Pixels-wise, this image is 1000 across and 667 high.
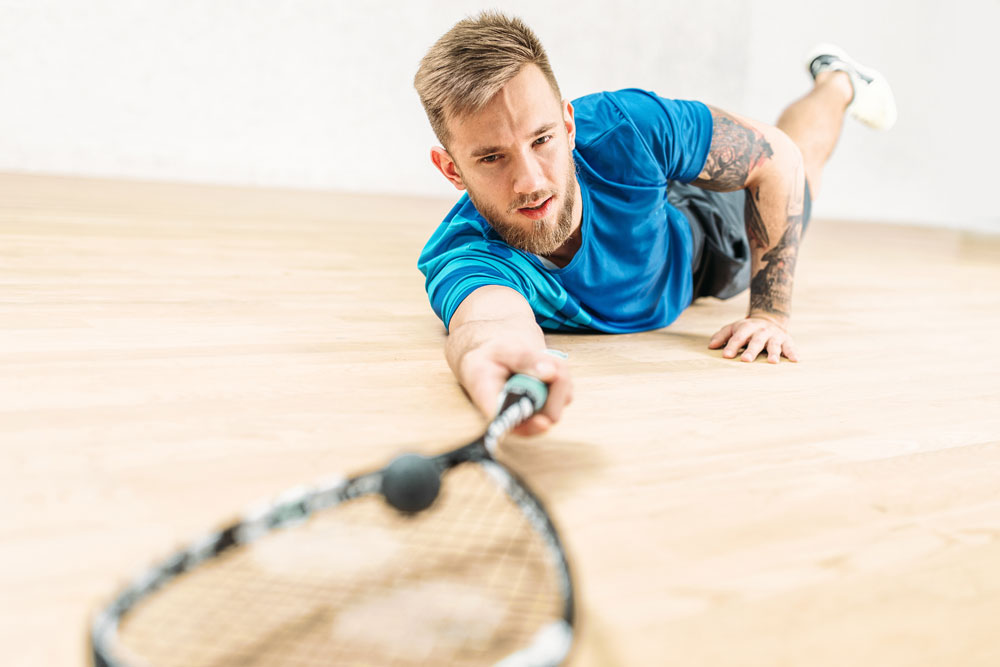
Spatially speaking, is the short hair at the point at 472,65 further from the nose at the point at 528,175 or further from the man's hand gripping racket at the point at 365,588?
the man's hand gripping racket at the point at 365,588

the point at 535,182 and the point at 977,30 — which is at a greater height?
the point at 535,182

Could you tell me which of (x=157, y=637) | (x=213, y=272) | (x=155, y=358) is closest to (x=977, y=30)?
(x=213, y=272)

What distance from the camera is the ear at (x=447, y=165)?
4.65ft

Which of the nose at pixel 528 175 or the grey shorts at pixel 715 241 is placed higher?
the nose at pixel 528 175

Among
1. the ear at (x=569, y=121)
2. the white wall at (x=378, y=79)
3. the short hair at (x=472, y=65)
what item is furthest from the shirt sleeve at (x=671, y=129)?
the white wall at (x=378, y=79)

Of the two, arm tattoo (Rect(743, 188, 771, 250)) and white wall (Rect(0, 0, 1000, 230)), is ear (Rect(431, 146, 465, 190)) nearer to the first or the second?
arm tattoo (Rect(743, 188, 771, 250))

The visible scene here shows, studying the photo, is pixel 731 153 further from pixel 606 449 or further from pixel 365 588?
pixel 365 588

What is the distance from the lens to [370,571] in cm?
69

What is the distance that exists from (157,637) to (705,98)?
5.83 meters

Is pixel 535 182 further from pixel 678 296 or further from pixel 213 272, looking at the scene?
pixel 213 272

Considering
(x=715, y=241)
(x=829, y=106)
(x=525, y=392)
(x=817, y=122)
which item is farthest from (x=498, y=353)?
(x=829, y=106)

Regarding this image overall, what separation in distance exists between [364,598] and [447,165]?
0.93 metres

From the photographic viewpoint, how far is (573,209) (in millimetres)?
1465

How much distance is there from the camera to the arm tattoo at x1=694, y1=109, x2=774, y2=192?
156 centimetres
